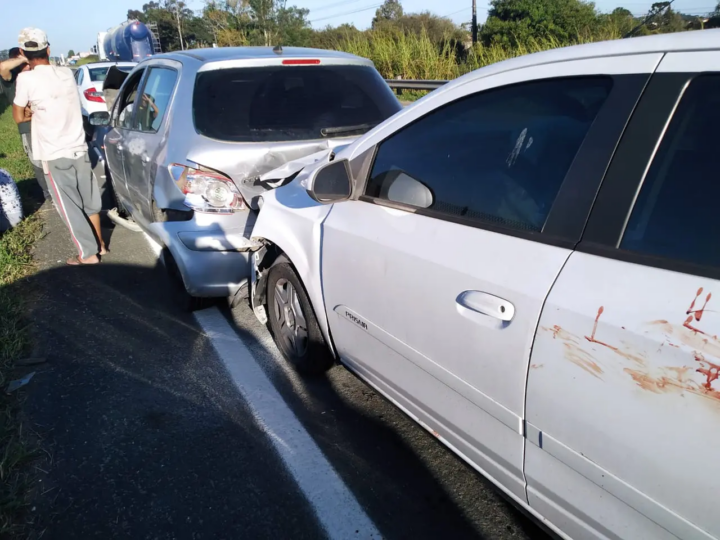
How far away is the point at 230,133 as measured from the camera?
386cm

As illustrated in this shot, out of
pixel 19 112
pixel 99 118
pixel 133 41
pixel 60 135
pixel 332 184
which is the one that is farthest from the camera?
pixel 133 41

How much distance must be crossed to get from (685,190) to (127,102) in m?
5.43

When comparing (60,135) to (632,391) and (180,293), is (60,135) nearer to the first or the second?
(180,293)

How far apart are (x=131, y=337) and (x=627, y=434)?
3.45 meters

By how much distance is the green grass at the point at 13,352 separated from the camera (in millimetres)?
2516

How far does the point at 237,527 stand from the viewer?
7.92 ft

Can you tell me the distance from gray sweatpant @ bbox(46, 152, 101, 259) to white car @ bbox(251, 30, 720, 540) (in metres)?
3.83

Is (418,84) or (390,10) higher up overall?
(390,10)

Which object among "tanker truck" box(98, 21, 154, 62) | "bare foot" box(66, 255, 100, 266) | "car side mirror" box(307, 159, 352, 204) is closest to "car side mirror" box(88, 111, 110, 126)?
"bare foot" box(66, 255, 100, 266)

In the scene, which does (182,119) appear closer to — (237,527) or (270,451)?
(270,451)

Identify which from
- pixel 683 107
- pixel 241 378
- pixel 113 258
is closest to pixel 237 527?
pixel 241 378

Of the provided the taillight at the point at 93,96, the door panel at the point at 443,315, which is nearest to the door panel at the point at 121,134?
the door panel at the point at 443,315

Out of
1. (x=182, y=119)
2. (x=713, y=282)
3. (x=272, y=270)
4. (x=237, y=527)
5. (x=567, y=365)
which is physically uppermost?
(x=182, y=119)

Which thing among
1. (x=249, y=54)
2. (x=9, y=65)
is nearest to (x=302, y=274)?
(x=249, y=54)
